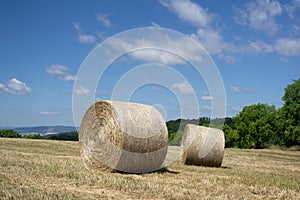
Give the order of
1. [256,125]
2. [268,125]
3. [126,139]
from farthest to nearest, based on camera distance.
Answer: [256,125], [268,125], [126,139]

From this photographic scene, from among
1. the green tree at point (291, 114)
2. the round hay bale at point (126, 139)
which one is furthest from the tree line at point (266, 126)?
the round hay bale at point (126, 139)

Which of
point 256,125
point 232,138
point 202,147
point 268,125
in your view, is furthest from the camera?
point 232,138

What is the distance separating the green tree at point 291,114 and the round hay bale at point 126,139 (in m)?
31.1

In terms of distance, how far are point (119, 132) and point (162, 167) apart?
192 centimetres

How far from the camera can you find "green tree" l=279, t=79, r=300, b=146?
125ft

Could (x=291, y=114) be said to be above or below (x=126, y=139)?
above

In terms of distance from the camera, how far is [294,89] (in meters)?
40.7

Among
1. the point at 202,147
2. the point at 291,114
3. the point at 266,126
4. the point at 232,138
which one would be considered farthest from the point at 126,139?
the point at 232,138

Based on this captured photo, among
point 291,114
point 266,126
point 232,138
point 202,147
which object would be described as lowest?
point 202,147

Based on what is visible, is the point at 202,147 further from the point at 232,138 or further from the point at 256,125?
the point at 232,138

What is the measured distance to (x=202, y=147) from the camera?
13.4m

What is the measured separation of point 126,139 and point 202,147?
4984 millimetres

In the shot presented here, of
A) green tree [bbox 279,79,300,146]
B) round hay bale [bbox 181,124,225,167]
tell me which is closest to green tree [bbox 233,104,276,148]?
green tree [bbox 279,79,300,146]

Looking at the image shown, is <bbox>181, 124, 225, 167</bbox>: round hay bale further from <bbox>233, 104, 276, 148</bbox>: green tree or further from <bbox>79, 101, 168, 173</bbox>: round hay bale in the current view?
<bbox>233, 104, 276, 148</bbox>: green tree
